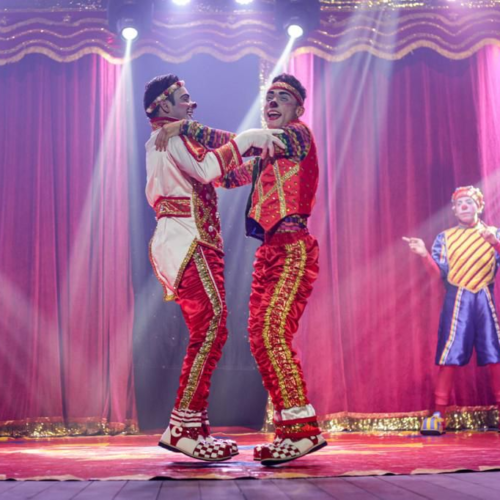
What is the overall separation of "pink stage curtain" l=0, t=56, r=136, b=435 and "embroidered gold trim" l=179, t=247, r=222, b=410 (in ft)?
7.80

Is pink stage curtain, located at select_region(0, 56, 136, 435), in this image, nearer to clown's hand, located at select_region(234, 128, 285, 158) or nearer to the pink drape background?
the pink drape background

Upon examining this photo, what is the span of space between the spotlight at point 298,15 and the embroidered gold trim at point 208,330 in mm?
2871

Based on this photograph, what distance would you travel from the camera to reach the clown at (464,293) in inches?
170

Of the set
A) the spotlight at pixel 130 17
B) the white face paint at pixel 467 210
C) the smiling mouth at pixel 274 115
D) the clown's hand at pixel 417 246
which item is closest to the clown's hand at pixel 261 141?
the smiling mouth at pixel 274 115

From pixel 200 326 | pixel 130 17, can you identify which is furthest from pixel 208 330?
pixel 130 17

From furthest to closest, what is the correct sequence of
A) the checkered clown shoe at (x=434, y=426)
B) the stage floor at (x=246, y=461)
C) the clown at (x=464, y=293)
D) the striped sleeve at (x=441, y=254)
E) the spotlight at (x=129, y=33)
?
the spotlight at (x=129, y=33), the striped sleeve at (x=441, y=254), the clown at (x=464, y=293), the checkered clown shoe at (x=434, y=426), the stage floor at (x=246, y=461)

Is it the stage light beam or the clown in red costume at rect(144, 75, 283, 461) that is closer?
the clown in red costume at rect(144, 75, 283, 461)

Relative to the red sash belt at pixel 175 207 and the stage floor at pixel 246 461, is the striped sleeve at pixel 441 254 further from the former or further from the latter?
the red sash belt at pixel 175 207

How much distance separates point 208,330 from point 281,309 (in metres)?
0.28

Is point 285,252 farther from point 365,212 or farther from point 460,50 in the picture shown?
point 460,50

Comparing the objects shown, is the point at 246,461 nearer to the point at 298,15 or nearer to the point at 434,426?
the point at 434,426

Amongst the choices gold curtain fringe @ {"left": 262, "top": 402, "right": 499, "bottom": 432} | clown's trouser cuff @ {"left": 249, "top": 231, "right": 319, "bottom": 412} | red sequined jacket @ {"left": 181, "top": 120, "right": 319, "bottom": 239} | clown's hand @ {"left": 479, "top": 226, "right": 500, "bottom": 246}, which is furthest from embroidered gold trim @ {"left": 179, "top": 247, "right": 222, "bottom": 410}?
clown's hand @ {"left": 479, "top": 226, "right": 500, "bottom": 246}

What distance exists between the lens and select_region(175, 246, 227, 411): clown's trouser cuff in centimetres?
247

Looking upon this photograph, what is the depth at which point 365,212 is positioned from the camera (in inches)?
197
